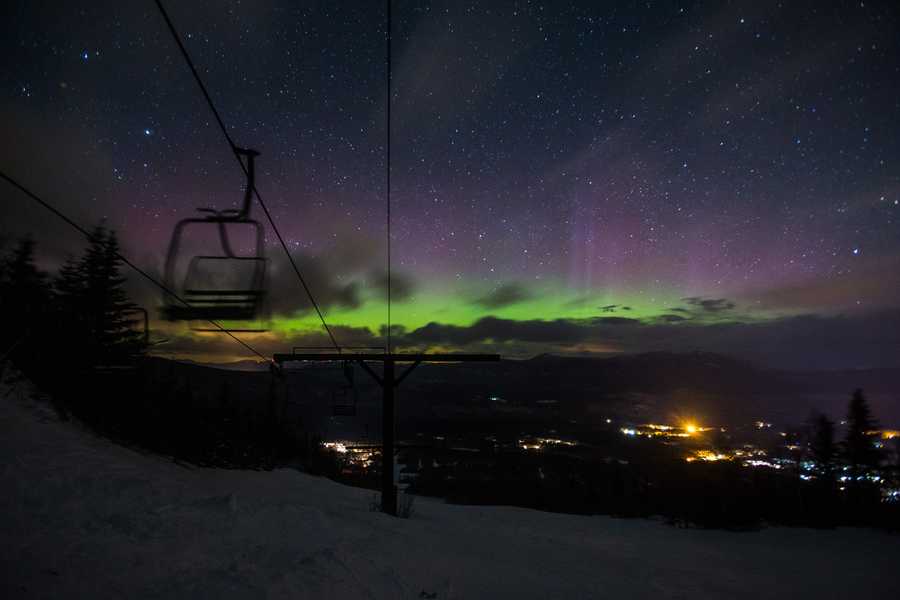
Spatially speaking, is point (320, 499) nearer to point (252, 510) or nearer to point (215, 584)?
point (252, 510)

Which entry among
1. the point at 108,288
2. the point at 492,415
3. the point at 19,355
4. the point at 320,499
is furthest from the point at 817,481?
the point at 492,415

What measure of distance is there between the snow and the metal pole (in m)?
1.44

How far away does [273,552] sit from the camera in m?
5.18

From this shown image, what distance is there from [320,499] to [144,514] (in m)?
6.10

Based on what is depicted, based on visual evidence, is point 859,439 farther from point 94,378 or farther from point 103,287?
point 103,287

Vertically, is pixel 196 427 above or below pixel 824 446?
above

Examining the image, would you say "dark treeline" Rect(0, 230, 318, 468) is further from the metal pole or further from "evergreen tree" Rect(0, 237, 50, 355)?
the metal pole

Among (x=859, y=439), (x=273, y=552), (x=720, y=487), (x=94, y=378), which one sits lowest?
(x=720, y=487)

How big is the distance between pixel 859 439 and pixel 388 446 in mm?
37547

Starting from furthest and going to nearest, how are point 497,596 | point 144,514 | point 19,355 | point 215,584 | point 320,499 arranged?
point 19,355, point 320,499, point 144,514, point 497,596, point 215,584

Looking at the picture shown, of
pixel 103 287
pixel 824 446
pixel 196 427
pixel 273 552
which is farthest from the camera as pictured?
pixel 824 446

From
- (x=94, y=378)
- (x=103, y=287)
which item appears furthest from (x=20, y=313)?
(x=103, y=287)

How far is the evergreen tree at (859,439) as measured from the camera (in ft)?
96.1

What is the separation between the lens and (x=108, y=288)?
2542 centimetres
